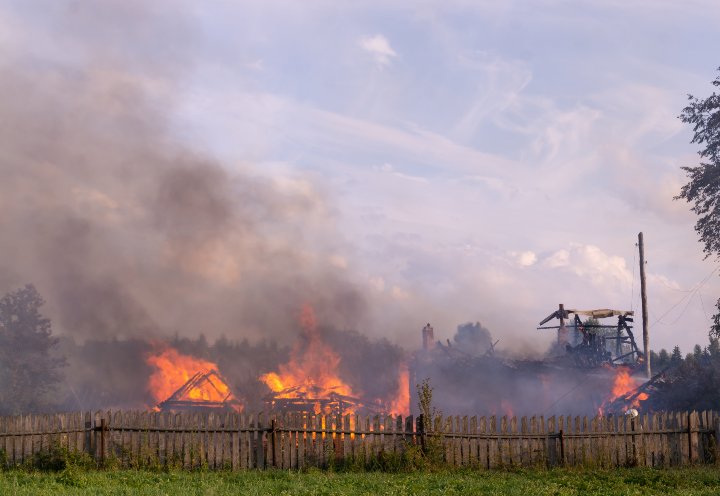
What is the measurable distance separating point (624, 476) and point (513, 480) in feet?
9.74

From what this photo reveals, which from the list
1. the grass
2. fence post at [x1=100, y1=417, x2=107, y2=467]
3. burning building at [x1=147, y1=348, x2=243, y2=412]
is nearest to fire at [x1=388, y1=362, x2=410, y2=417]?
burning building at [x1=147, y1=348, x2=243, y2=412]

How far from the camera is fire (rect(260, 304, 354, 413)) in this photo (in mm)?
39594

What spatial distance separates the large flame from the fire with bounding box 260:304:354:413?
2499 mm

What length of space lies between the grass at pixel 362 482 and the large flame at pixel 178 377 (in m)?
20.9

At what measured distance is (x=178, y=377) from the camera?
136 ft

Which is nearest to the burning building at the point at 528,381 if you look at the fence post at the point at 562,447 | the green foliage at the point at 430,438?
the fence post at the point at 562,447

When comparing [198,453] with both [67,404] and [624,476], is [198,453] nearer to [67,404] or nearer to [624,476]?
[624,476]

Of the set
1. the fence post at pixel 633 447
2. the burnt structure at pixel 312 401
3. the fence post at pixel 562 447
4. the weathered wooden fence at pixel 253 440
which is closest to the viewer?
the weathered wooden fence at pixel 253 440

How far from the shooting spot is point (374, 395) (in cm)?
4412

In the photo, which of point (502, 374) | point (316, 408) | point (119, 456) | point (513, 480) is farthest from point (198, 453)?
point (502, 374)

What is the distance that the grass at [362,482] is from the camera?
591 inches

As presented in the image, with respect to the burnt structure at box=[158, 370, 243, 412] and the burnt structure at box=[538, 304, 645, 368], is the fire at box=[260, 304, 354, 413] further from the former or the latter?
the burnt structure at box=[538, 304, 645, 368]

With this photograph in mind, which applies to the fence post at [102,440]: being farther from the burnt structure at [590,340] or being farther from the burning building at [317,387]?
the burnt structure at [590,340]

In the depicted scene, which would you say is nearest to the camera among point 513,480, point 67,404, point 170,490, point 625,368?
point 170,490
